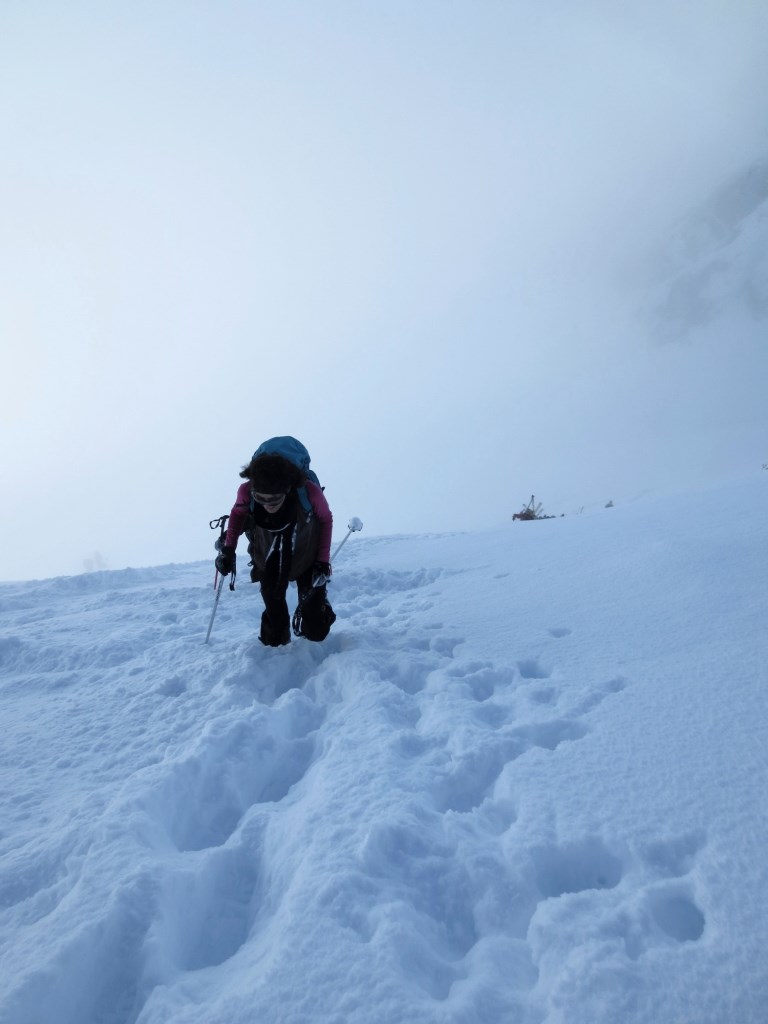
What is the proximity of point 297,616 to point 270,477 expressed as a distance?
4.28ft

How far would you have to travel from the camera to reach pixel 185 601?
5969 millimetres

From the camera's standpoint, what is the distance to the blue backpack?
12.7 ft

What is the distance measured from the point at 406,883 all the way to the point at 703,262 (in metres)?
68.5

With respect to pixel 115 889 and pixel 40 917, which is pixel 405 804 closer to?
pixel 115 889

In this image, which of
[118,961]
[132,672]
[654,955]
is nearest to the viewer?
[654,955]

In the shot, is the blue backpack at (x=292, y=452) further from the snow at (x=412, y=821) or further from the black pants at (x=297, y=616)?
the snow at (x=412, y=821)

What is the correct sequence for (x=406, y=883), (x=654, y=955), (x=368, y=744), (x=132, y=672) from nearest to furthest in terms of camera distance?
(x=654, y=955)
(x=406, y=883)
(x=368, y=744)
(x=132, y=672)

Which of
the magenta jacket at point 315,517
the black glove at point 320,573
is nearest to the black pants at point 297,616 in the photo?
the black glove at point 320,573

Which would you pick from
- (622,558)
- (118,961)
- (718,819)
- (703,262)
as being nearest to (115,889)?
(118,961)

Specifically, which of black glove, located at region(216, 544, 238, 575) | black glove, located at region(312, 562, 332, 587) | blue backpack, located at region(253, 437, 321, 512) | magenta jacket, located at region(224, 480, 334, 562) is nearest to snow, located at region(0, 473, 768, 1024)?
black glove, located at region(312, 562, 332, 587)

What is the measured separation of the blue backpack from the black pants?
700 mm

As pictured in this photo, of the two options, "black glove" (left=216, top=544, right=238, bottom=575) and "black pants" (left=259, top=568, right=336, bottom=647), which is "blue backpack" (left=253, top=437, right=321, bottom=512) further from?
"black glove" (left=216, top=544, right=238, bottom=575)

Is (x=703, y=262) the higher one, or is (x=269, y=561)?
(x=703, y=262)

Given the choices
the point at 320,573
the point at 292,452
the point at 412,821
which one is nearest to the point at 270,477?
the point at 292,452
